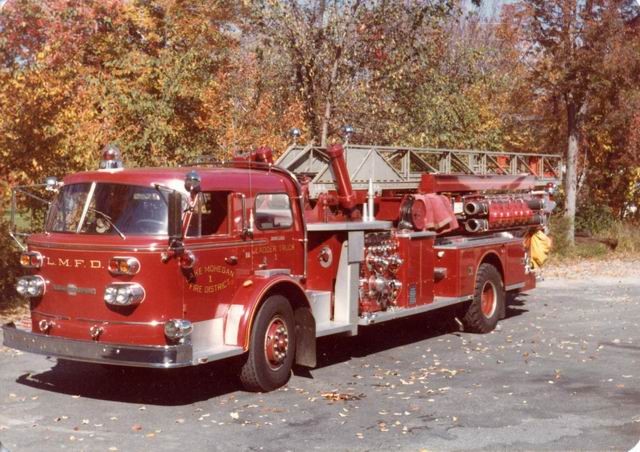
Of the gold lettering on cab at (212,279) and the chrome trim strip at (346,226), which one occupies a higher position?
the chrome trim strip at (346,226)

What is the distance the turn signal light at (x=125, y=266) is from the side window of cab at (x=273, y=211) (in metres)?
1.58

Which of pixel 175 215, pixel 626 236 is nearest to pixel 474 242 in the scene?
pixel 175 215

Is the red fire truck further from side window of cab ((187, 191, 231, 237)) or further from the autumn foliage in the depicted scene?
the autumn foliage

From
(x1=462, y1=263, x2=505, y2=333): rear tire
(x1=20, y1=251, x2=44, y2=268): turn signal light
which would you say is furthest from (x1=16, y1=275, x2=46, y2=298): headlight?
(x1=462, y1=263, x2=505, y2=333): rear tire

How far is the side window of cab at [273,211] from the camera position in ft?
29.2

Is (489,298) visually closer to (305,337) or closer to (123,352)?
(305,337)

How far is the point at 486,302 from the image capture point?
12.5 m

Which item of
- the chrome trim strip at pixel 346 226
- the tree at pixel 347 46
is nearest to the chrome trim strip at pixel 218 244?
the chrome trim strip at pixel 346 226

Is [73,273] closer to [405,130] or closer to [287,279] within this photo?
[287,279]

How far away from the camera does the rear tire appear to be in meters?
12.0

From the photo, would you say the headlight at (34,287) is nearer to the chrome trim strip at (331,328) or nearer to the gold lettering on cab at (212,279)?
the gold lettering on cab at (212,279)

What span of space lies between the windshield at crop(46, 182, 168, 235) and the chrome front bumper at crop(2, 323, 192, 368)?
1.01 metres

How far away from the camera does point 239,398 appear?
823 cm

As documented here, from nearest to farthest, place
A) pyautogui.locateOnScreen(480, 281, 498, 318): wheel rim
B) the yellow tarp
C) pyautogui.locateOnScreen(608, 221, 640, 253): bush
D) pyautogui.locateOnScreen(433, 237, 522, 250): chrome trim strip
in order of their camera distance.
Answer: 1. pyautogui.locateOnScreen(433, 237, 522, 250): chrome trim strip
2. pyautogui.locateOnScreen(480, 281, 498, 318): wheel rim
3. the yellow tarp
4. pyautogui.locateOnScreen(608, 221, 640, 253): bush
